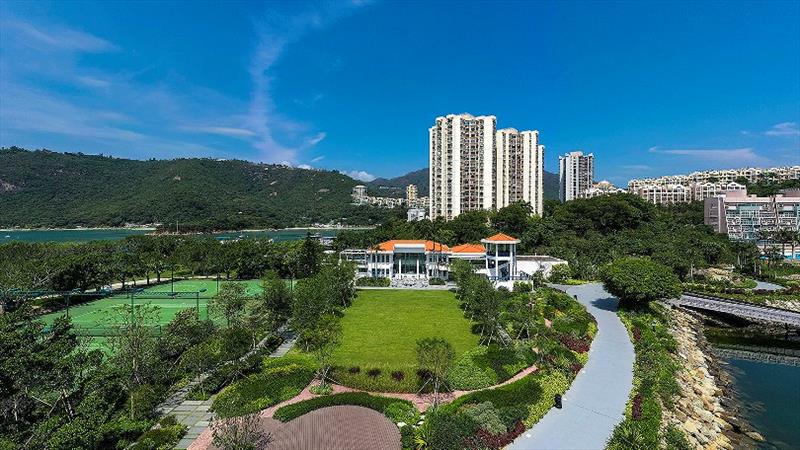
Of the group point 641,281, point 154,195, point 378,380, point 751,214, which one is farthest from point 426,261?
point 154,195

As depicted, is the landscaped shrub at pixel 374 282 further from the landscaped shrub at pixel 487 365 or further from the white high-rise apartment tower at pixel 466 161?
the white high-rise apartment tower at pixel 466 161

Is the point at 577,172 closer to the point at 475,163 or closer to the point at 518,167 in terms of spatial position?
the point at 518,167

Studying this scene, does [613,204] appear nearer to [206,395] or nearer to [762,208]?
[762,208]

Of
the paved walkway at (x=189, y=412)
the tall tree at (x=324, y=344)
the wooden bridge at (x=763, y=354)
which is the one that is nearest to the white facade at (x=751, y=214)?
the wooden bridge at (x=763, y=354)

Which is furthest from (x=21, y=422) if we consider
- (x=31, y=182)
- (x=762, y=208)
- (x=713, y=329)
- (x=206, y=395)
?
(x=31, y=182)

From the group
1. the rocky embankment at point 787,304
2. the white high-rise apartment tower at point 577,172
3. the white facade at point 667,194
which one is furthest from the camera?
the white high-rise apartment tower at point 577,172

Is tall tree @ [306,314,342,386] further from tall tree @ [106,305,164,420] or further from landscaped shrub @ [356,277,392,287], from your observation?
landscaped shrub @ [356,277,392,287]
